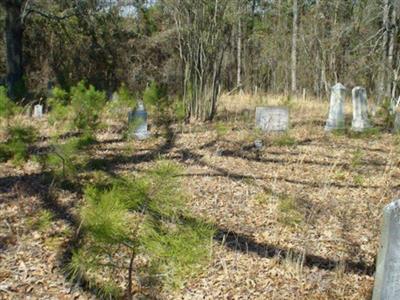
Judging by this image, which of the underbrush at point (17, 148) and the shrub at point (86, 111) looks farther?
the shrub at point (86, 111)

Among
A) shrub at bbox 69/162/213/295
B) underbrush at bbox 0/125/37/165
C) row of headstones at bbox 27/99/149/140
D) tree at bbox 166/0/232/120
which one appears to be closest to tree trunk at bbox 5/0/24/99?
tree at bbox 166/0/232/120

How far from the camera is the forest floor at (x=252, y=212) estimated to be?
2777 mm

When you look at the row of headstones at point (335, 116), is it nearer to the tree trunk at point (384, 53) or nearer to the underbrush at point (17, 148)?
the underbrush at point (17, 148)

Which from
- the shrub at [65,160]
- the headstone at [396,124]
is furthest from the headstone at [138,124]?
the headstone at [396,124]

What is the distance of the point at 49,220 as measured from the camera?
3424 millimetres

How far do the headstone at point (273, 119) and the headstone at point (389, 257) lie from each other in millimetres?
4981

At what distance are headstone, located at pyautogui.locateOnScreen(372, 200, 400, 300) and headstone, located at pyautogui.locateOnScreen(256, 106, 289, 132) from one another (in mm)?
4981

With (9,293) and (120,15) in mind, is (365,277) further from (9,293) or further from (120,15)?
(120,15)

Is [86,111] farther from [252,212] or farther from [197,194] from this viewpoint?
[252,212]

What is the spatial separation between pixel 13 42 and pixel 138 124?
6.42 meters

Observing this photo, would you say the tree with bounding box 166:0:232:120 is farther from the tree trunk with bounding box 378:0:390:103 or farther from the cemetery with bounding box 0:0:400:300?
the tree trunk with bounding box 378:0:390:103

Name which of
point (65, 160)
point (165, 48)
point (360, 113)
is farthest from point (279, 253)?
point (165, 48)

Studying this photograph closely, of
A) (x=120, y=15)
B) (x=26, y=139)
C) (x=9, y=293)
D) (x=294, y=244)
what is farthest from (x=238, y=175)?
(x=120, y=15)

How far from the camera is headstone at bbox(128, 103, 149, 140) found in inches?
242
